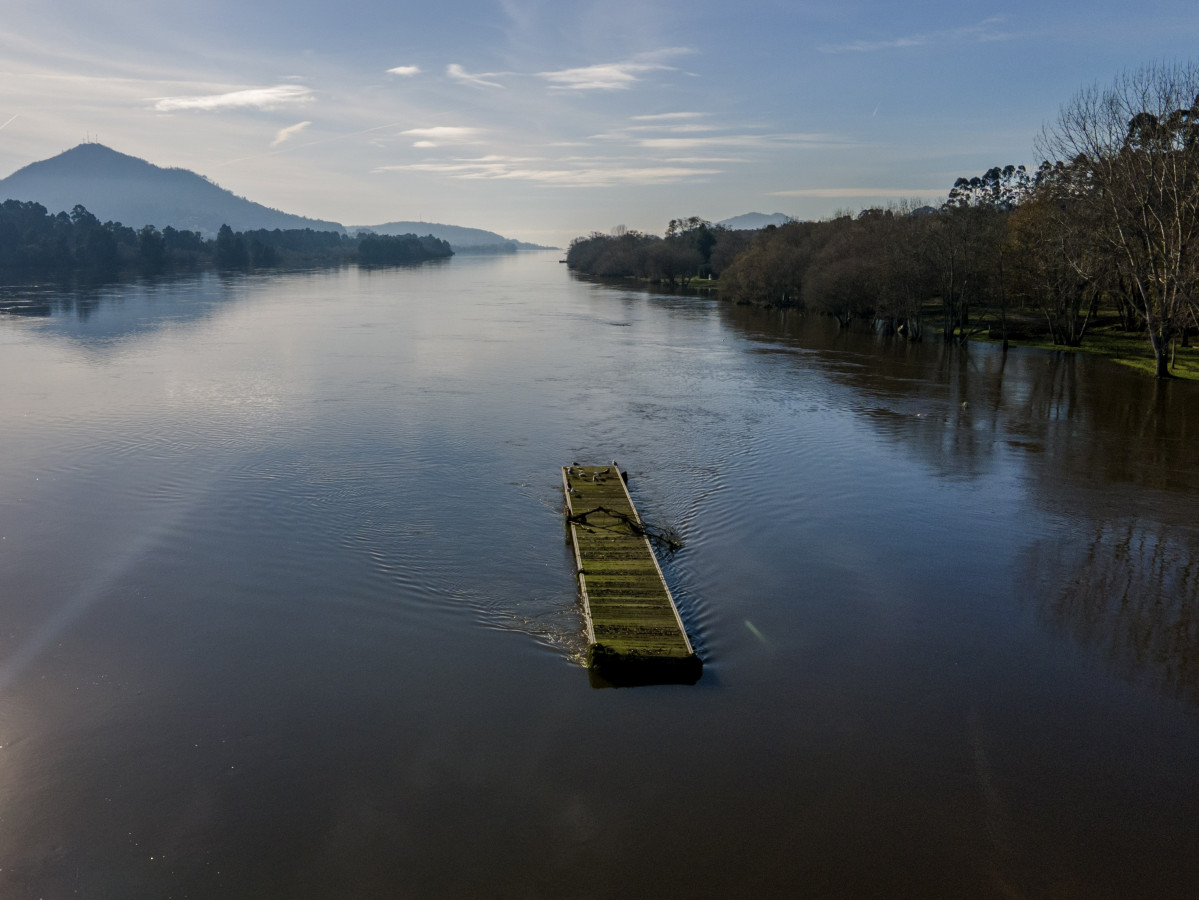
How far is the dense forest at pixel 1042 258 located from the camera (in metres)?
42.1

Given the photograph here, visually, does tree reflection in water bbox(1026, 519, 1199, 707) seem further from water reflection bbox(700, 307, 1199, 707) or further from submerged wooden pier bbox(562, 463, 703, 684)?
submerged wooden pier bbox(562, 463, 703, 684)

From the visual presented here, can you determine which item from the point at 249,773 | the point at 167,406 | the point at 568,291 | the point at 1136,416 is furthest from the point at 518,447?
the point at 568,291

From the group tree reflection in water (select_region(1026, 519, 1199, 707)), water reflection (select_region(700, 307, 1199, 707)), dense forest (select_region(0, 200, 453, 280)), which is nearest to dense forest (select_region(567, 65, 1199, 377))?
water reflection (select_region(700, 307, 1199, 707))

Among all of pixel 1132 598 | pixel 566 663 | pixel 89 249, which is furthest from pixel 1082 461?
pixel 89 249

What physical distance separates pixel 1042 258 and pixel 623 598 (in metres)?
48.8

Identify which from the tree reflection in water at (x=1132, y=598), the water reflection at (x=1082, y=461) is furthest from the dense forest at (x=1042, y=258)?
the tree reflection in water at (x=1132, y=598)

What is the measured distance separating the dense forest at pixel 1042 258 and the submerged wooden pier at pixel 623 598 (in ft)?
114

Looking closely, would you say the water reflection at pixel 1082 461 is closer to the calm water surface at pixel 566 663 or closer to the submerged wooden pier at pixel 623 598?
the calm water surface at pixel 566 663

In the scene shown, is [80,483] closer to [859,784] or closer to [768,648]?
[768,648]

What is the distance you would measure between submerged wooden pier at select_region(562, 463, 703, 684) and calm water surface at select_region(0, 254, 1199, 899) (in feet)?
1.63

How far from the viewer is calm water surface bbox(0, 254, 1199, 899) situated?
1015 centimetres

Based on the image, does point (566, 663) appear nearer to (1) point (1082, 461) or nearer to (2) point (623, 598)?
(2) point (623, 598)

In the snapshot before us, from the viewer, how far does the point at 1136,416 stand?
1374 inches

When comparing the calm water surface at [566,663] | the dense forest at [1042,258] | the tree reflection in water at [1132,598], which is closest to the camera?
the calm water surface at [566,663]
